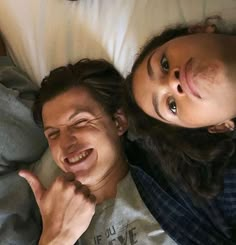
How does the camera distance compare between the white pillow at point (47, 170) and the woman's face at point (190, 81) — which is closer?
the woman's face at point (190, 81)

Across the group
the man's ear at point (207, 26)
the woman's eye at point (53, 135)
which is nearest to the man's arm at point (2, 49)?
the woman's eye at point (53, 135)

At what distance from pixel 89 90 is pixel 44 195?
304 millimetres

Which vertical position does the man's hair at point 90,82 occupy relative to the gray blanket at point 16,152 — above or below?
above

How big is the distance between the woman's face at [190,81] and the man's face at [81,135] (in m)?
0.17

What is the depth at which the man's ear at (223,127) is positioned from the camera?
1.17 metres

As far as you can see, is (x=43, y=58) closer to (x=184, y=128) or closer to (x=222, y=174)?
(x=184, y=128)

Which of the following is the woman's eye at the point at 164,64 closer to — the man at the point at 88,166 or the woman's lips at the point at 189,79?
the woman's lips at the point at 189,79

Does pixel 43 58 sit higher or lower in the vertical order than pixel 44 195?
higher

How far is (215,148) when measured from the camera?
4.15ft

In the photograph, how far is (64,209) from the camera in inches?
50.8

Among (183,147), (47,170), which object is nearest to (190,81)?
(183,147)

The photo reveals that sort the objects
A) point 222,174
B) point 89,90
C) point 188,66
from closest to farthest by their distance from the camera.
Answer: point 188,66 < point 222,174 < point 89,90

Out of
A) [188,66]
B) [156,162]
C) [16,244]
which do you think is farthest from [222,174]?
[16,244]

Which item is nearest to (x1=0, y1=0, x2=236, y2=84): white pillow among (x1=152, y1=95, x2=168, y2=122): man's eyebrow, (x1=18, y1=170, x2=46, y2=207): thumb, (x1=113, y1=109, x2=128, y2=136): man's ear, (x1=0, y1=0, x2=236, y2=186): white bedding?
(x1=0, y1=0, x2=236, y2=186): white bedding
